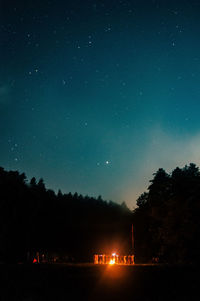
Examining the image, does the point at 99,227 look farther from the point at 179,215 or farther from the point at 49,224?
the point at 179,215

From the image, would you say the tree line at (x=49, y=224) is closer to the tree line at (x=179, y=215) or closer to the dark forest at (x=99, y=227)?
the dark forest at (x=99, y=227)

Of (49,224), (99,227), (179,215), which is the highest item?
(99,227)

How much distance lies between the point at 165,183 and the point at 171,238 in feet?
24.3

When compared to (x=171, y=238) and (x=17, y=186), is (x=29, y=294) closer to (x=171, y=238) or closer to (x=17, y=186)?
(x=171, y=238)

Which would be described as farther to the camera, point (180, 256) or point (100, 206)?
point (100, 206)

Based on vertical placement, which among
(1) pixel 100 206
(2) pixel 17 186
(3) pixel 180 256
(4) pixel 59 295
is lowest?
(4) pixel 59 295

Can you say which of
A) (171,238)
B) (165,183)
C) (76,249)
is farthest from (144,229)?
(76,249)

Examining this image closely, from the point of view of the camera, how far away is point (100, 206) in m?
116

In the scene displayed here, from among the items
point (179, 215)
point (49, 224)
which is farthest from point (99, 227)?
point (179, 215)

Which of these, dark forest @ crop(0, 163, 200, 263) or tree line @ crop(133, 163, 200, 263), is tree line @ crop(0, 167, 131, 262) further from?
tree line @ crop(133, 163, 200, 263)

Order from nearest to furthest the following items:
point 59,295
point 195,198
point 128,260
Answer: point 59,295 → point 195,198 → point 128,260

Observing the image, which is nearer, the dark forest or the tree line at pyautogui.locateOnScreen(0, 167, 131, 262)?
the dark forest

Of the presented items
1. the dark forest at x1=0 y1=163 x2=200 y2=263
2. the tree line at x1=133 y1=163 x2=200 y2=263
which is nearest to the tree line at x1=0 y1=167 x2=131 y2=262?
the dark forest at x1=0 y1=163 x2=200 y2=263

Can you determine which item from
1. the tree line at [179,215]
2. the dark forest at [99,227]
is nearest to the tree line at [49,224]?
the dark forest at [99,227]
